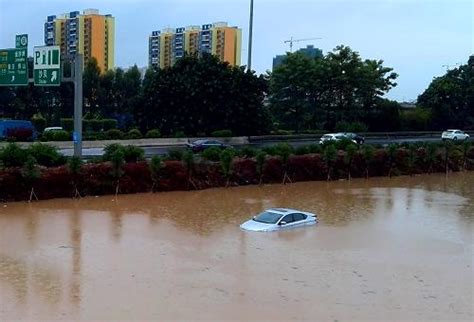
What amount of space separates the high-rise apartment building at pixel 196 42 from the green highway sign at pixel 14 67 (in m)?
46.1

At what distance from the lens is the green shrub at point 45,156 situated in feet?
99.2

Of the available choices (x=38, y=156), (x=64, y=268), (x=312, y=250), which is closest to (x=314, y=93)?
(x=38, y=156)

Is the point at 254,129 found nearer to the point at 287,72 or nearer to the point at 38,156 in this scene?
the point at 287,72

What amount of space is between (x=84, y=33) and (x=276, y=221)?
2059 inches

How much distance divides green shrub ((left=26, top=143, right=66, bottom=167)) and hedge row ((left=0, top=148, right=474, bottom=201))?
41.5 inches

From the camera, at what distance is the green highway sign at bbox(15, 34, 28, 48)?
31609mm

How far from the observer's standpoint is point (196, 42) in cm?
8550

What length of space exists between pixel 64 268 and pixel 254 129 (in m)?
38.7

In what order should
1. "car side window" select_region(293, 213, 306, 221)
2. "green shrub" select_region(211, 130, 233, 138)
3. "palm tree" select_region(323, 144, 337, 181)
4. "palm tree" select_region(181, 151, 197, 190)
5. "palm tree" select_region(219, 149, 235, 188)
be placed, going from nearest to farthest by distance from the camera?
"car side window" select_region(293, 213, 306, 221)
"palm tree" select_region(181, 151, 197, 190)
"palm tree" select_region(219, 149, 235, 188)
"palm tree" select_region(323, 144, 337, 181)
"green shrub" select_region(211, 130, 233, 138)

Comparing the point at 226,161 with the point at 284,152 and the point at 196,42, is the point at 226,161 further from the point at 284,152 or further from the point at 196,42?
the point at 196,42

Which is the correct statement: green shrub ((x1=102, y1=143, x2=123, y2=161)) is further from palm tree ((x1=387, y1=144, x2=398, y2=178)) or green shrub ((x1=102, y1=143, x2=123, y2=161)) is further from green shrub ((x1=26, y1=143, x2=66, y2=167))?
palm tree ((x1=387, y1=144, x2=398, y2=178))

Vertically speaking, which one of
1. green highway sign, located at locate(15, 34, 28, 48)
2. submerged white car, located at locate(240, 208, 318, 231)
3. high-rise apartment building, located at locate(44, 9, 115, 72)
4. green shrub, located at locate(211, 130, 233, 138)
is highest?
high-rise apartment building, located at locate(44, 9, 115, 72)

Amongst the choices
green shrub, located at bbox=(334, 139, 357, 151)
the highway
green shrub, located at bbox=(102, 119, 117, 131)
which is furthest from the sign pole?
green shrub, located at bbox=(102, 119, 117, 131)

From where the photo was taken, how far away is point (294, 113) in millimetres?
64062
